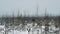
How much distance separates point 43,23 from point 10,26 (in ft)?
1.80

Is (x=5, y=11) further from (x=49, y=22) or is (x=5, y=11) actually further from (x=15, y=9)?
(x=49, y=22)

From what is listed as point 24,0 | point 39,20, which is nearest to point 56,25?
point 39,20

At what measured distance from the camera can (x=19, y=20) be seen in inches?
73.0

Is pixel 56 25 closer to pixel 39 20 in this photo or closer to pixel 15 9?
pixel 39 20

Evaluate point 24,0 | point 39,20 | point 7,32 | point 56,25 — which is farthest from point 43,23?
point 7,32

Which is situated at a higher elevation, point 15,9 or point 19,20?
point 15,9

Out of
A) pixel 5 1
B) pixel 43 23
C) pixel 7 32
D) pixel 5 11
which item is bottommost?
pixel 7 32

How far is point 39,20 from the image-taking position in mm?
1830

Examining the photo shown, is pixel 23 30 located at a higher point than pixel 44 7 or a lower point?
lower

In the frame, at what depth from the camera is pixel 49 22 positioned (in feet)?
6.03

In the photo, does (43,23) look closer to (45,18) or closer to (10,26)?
(45,18)

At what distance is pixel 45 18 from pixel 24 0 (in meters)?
0.46

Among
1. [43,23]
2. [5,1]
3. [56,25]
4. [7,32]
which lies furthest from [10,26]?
[56,25]

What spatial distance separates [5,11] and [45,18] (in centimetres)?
67
